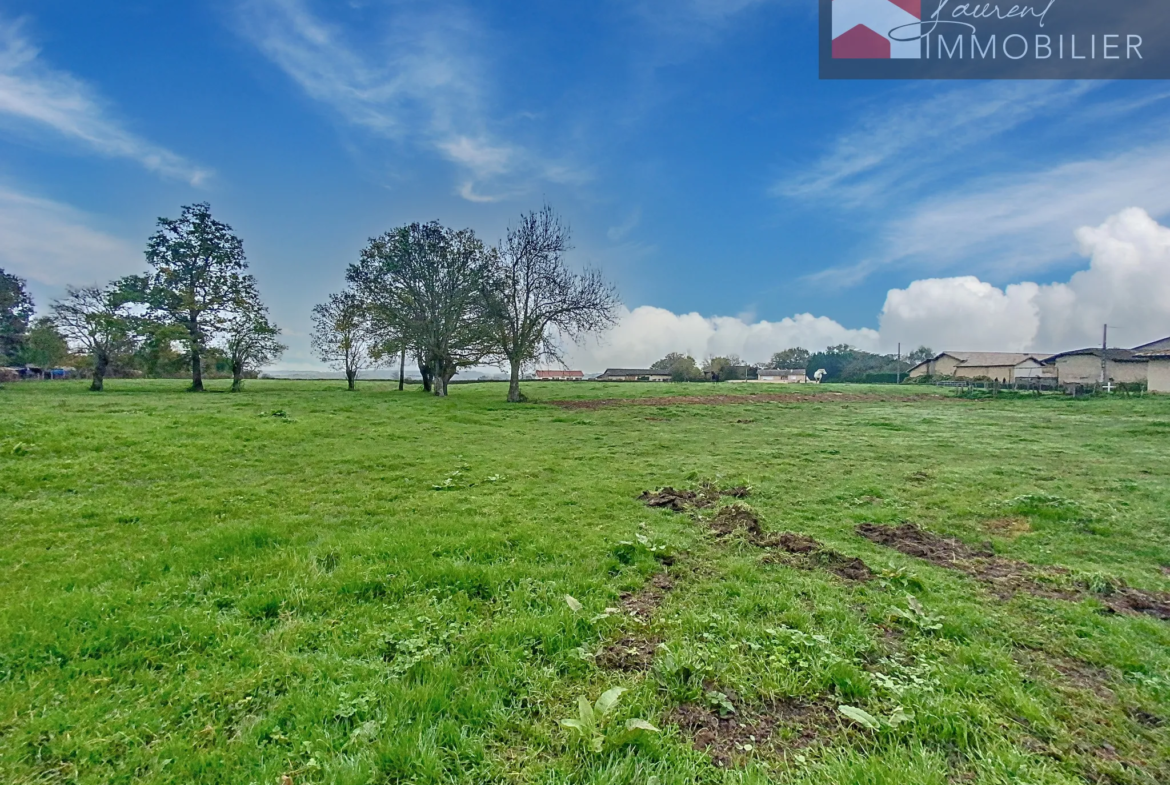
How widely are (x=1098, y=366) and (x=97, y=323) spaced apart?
84.5m

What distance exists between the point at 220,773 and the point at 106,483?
27.9 ft

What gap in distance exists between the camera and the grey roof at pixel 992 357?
5981cm

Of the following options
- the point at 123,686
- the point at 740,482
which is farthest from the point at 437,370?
the point at 123,686

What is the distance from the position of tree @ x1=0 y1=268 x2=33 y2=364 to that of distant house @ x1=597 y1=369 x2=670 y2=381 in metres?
69.2

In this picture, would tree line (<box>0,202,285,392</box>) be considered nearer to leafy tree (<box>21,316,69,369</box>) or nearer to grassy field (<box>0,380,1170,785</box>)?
leafy tree (<box>21,316,69,369</box>)

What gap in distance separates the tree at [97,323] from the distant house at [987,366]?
252ft

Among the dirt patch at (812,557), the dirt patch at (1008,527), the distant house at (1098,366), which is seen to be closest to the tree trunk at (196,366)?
the dirt patch at (812,557)

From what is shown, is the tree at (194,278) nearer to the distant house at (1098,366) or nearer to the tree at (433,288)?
the tree at (433,288)

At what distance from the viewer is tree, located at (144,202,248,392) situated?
100.0 ft

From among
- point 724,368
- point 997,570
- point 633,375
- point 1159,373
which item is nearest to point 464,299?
point 997,570

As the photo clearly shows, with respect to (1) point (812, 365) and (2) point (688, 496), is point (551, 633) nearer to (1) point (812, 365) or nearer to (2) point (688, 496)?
(2) point (688, 496)

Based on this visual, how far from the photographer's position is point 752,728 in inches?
110

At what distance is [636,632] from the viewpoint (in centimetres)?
381

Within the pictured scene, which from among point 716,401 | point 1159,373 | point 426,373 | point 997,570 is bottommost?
point 997,570
